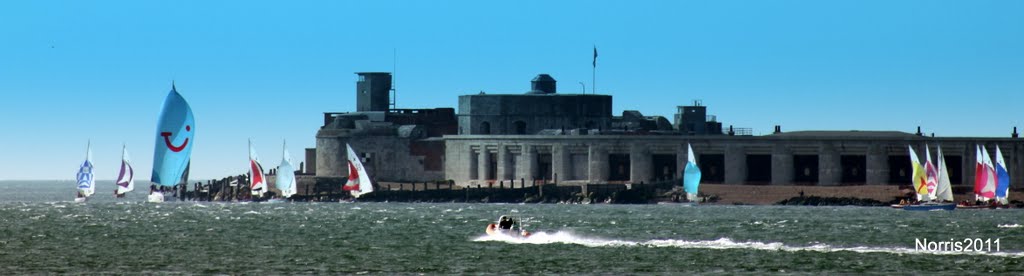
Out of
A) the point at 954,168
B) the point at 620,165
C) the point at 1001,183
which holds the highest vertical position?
the point at 620,165

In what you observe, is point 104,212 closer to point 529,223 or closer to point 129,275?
point 529,223

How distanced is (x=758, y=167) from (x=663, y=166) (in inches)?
280

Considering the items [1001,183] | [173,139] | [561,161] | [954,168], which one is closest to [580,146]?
[561,161]

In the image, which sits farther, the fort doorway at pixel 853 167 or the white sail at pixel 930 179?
the fort doorway at pixel 853 167

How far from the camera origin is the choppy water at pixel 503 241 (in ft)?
252

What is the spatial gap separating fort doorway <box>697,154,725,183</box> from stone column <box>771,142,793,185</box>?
642cm

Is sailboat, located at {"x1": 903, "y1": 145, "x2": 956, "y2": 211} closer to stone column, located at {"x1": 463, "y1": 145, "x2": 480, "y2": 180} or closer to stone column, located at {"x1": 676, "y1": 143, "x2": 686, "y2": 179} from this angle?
stone column, located at {"x1": 676, "y1": 143, "x2": 686, "y2": 179}

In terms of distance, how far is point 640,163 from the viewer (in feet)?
523

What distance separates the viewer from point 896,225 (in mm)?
108062

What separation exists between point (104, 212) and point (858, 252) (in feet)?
229

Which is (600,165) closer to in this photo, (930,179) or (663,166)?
(663,166)

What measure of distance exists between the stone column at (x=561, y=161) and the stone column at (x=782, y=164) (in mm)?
16003

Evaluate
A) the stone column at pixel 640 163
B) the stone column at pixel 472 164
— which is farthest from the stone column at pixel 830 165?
the stone column at pixel 472 164

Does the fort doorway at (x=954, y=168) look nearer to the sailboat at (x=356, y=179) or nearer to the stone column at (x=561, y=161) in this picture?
the stone column at (x=561, y=161)
